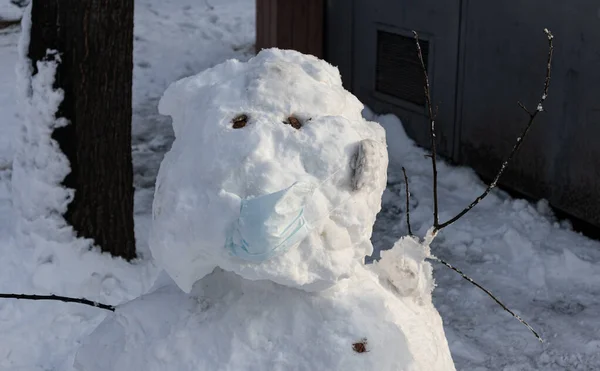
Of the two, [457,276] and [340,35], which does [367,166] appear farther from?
[340,35]

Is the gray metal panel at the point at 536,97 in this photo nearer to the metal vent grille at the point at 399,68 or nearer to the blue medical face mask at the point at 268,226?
the metal vent grille at the point at 399,68

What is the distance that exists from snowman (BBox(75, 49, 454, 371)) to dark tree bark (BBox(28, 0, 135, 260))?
105 inches

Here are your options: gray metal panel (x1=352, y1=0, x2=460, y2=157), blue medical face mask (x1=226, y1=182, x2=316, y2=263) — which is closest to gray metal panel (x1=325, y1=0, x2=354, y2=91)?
gray metal panel (x1=352, y1=0, x2=460, y2=157)

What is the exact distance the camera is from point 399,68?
26.4 feet

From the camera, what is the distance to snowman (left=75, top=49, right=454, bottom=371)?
213 cm

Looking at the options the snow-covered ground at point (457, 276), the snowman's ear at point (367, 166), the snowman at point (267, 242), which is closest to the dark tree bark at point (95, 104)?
the snow-covered ground at point (457, 276)

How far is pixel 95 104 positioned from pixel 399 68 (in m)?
3.80

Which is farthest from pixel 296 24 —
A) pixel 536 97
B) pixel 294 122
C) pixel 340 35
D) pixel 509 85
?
pixel 294 122

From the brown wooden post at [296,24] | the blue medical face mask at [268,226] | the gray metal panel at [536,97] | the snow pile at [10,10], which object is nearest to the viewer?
the blue medical face mask at [268,226]

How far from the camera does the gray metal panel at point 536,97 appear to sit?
604 centimetres

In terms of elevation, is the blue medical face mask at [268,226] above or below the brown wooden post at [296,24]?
above

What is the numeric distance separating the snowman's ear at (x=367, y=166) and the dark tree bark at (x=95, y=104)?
3.14m

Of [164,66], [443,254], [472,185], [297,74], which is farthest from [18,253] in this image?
[164,66]

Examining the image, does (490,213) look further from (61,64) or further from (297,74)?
(297,74)
